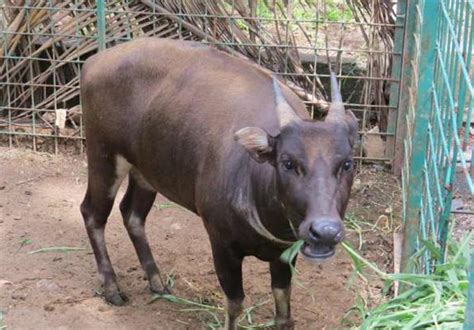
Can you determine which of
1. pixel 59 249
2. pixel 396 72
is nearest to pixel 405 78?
pixel 396 72

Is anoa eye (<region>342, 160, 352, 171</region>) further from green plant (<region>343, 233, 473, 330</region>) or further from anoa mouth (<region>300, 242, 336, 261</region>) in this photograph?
green plant (<region>343, 233, 473, 330</region>)

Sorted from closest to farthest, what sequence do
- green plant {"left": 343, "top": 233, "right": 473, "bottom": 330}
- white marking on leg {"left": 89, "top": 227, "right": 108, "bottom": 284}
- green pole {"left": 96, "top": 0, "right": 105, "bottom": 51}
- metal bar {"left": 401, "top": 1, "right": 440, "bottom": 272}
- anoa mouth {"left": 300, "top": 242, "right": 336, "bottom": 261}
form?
green plant {"left": 343, "top": 233, "right": 473, "bottom": 330} < anoa mouth {"left": 300, "top": 242, "right": 336, "bottom": 261} < metal bar {"left": 401, "top": 1, "right": 440, "bottom": 272} < white marking on leg {"left": 89, "top": 227, "right": 108, "bottom": 284} < green pole {"left": 96, "top": 0, "right": 105, "bottom": 51}

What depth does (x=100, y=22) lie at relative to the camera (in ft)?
22.2

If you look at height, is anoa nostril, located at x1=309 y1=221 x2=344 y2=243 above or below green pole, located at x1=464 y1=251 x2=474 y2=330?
below

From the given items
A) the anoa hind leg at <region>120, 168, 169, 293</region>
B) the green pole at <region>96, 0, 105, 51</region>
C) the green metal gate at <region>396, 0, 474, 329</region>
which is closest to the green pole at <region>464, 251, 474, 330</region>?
the green metal gate at <region>396, 0, 474, 329</region>

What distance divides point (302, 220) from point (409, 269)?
82cm

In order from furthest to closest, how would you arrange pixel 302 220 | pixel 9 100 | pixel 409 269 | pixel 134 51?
pixel 9 100
pixel 134 51
pixel 409 269
pixel 302 220

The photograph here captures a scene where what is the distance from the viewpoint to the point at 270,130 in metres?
4.16

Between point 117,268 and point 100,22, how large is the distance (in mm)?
2150

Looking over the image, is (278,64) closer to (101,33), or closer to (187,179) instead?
(101,33)

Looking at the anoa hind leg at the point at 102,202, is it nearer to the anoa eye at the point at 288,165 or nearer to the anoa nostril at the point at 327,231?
the anoa eye at the point at 288,165

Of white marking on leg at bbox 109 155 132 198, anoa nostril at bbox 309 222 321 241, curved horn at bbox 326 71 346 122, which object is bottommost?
white marking on leg at bbox 109 155 132 198

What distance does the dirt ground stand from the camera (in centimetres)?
500

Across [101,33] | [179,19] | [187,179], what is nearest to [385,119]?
[179,19]
